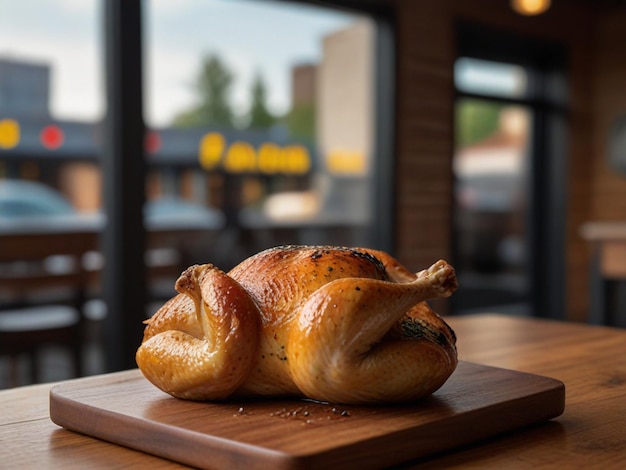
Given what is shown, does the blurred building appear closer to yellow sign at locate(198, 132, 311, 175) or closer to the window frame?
the window frame

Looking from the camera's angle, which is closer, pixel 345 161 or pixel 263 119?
pixel 263 119

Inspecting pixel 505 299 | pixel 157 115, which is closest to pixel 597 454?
pixel 157 115

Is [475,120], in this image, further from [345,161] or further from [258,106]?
[258,106]

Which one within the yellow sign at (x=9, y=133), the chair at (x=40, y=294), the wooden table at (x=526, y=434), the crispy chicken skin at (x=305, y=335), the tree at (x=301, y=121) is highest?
the tree at (x=301, y=121)

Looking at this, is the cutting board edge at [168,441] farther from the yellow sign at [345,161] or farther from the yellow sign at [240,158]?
the yellow sign at [345,161]

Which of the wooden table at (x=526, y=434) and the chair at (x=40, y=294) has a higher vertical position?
the wooden table at (x=526, y=434)

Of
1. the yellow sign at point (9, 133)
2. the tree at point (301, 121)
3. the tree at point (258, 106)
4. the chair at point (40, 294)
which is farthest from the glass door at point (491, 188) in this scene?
the yellow sign at point (9, 133)

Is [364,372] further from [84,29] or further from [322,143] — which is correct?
[322,143]

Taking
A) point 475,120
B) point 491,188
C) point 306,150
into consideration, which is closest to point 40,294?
point 306,150
